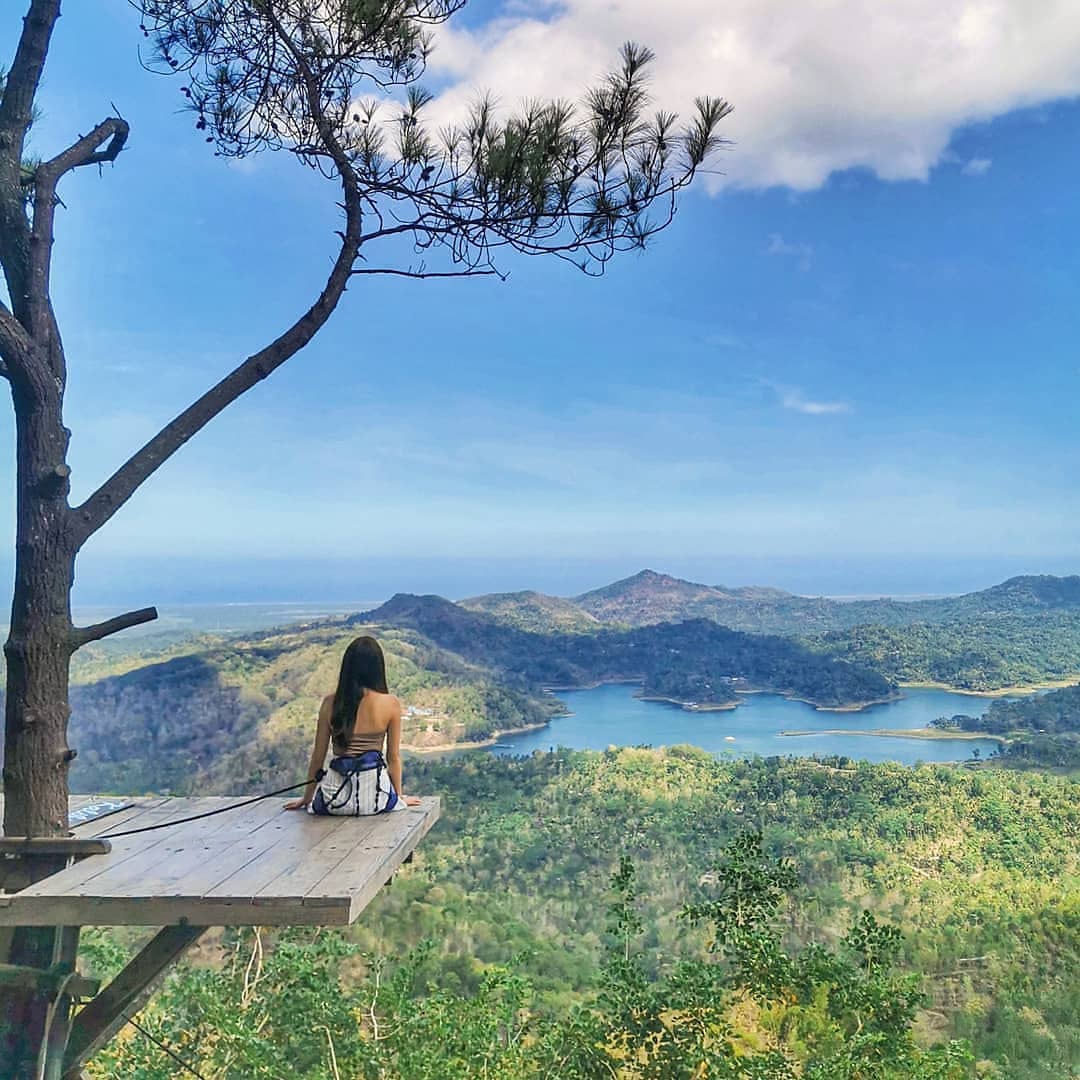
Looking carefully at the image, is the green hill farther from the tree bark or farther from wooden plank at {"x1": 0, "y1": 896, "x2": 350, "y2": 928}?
wooden plank at {"x1": 0, "y1": 896, "x2": 350, "y2": 928}

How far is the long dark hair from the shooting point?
2.27 meters

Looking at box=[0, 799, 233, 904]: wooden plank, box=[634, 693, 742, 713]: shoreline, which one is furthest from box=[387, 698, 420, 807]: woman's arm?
box=[634, 693, 742, 713]: shoreline

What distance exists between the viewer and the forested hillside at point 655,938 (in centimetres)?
336

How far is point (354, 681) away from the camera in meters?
2.32

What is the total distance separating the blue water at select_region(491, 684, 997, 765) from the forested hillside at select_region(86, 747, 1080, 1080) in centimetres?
79

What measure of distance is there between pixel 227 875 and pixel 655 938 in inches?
157

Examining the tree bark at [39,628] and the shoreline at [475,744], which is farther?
the shoreline at [475,744]

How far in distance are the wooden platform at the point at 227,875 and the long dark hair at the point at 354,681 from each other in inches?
10.4

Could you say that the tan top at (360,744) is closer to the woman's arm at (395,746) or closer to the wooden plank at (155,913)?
the woman's arm at (395,746)

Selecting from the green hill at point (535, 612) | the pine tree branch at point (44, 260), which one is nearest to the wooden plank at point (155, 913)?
the pine tree branch at point (44, 260)

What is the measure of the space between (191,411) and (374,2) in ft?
3.73

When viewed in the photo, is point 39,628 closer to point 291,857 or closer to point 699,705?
point 291,857

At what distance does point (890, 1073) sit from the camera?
324cm

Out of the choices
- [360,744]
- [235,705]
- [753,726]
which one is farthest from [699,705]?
[360,744]
